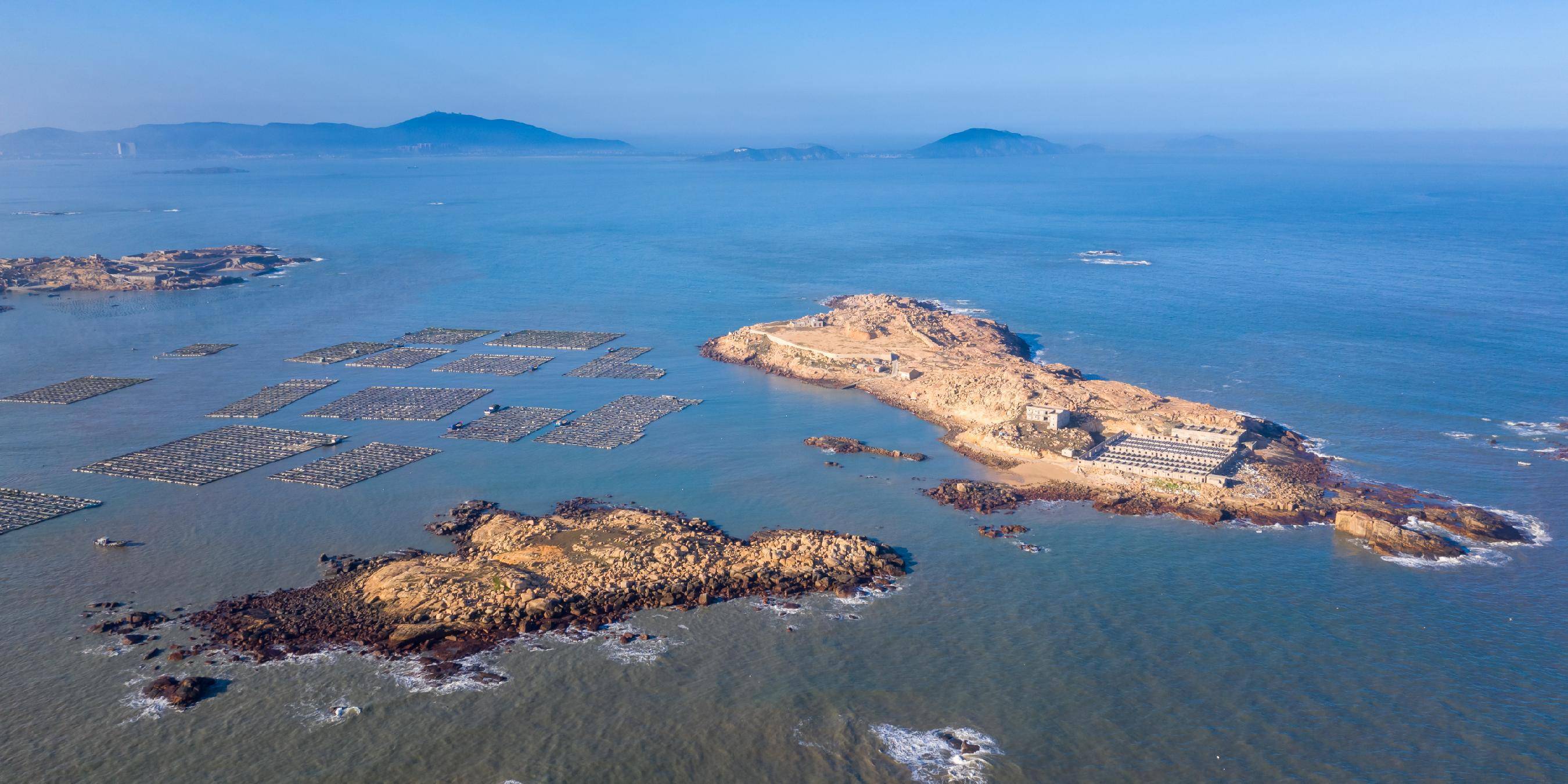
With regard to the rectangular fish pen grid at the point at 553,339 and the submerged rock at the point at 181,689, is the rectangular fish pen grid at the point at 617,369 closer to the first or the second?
the rectangular fish pen grid at the point at 553,339

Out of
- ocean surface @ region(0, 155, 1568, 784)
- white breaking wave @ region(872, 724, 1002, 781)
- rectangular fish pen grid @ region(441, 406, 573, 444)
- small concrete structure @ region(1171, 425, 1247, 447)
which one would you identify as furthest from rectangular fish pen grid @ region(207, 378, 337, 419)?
small concrete structure @ region(1171, 425, 1247, 447)

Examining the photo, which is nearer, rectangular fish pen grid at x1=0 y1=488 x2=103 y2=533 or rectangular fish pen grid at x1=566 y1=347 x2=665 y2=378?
rectangular fish pen grid at x1=0 y1=488 x2=103 y2=533

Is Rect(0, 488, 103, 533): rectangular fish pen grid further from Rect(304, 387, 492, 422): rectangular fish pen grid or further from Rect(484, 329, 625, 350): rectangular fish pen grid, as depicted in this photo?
Rect(484, 329, 625, 350): rectangular fish pen grid

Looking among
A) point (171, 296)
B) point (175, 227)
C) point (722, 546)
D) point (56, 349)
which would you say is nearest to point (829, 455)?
point (722, 546)

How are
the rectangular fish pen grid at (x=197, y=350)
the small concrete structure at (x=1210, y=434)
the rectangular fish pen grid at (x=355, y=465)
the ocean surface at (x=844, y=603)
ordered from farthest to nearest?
the rectangular fish pen grid at (x=197, y=350) < the small concrete structure at (x=1210, y=434) < the rectangular fish pen grid at (x=355, y=465) < the ocean surface at (x=844, y=603)

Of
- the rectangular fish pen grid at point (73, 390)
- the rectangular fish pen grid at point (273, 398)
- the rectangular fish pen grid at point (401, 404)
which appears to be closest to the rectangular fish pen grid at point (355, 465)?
the rectangular fish pen grid at point (401, 404)
